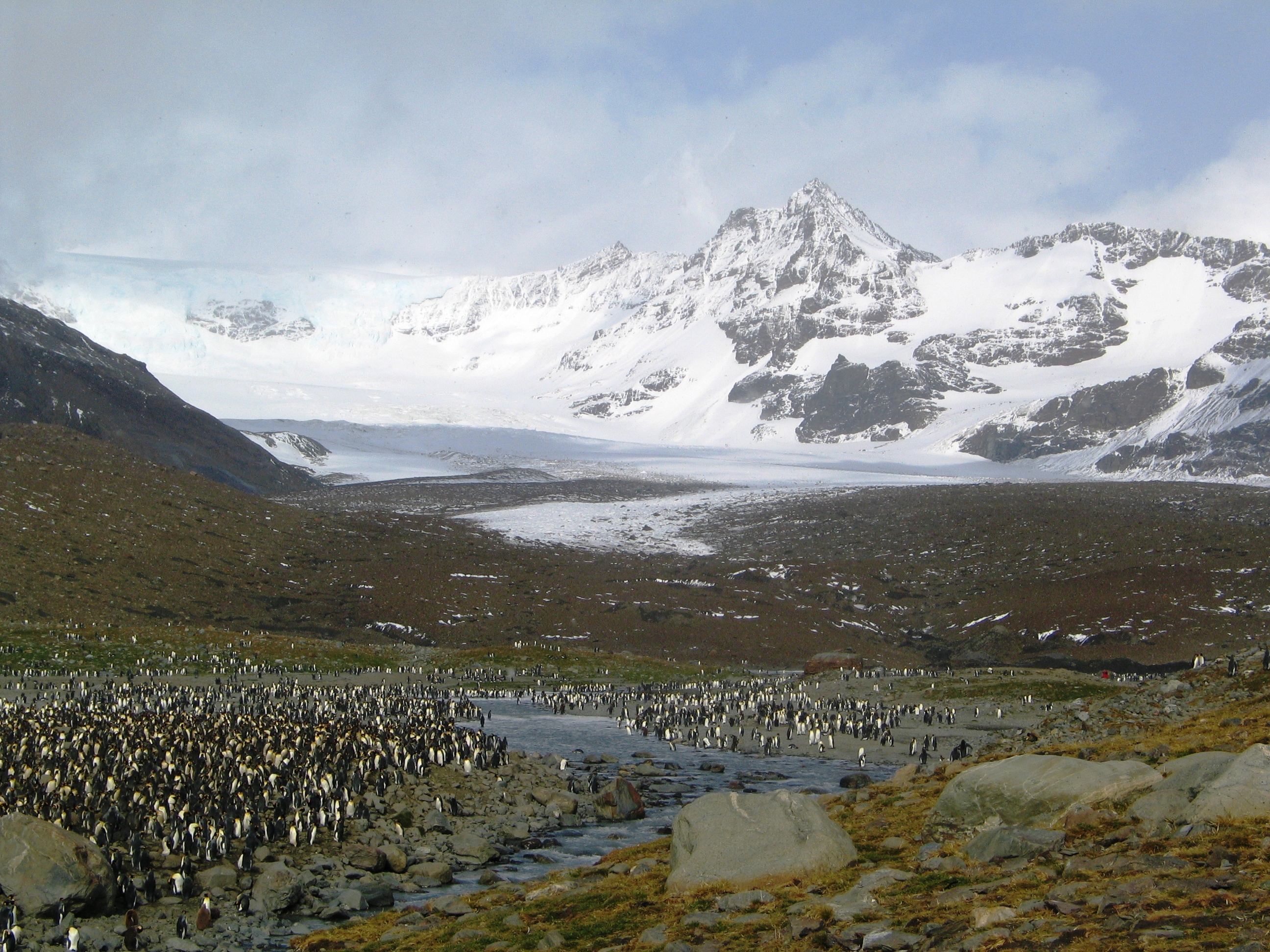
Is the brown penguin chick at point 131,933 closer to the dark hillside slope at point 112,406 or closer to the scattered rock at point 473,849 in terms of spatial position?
the scattered rock at point 473,849

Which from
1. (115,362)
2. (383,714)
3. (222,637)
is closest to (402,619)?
(222,637)

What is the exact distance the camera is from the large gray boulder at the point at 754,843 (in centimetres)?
1273

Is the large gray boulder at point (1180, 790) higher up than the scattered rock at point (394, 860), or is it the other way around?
the large gray boulder at point (1180, 790)

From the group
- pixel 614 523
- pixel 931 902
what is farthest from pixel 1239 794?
pixel 614 523

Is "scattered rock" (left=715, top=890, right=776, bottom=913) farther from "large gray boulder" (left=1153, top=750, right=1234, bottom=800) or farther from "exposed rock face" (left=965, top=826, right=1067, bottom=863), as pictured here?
"large gray boulder" (left=1153, top=750, right=1234, bottom=800)

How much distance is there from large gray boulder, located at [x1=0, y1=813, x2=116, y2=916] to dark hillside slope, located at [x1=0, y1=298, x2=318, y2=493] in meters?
130

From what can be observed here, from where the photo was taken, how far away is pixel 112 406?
153 metres

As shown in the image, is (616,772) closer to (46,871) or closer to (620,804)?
(620,804)

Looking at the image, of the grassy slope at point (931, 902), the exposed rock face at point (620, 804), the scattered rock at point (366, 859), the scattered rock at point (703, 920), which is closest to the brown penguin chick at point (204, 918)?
the grassy slope at point (931, 902)

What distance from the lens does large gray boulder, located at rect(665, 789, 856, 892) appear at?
1273 cm

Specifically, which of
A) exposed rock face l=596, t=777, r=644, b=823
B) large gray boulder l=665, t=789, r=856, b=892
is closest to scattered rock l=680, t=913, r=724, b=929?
large gray boulder l=665, t=789, r=856, b=892

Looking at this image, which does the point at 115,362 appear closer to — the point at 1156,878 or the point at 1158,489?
the point at 1158,489

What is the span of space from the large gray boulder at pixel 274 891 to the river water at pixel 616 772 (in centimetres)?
168

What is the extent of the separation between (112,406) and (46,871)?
158253mm
